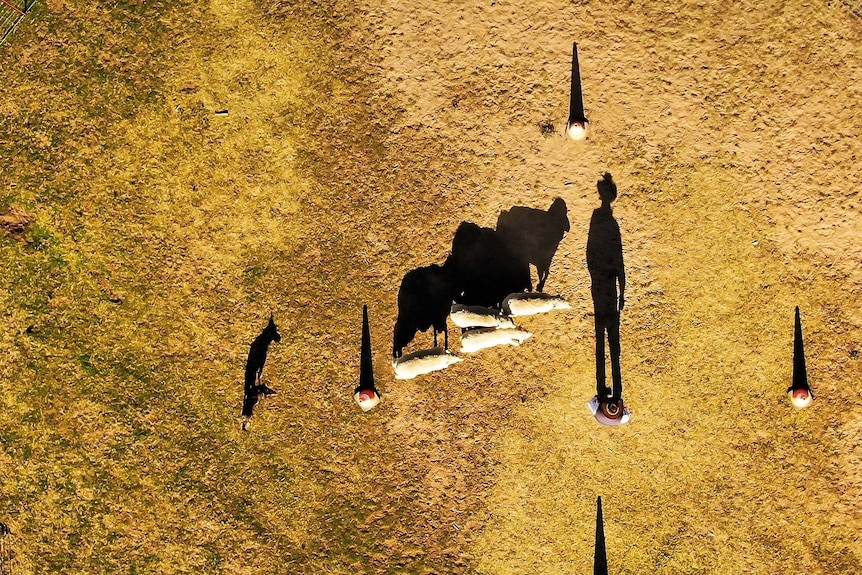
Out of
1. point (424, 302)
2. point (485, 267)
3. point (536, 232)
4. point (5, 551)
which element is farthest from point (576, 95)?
point (5, 551)

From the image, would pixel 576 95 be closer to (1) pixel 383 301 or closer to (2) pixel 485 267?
(2) pixel 485 267

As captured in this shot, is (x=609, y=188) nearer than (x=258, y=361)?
Yes

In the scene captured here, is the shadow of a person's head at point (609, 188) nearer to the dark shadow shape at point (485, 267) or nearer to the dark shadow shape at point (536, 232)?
the dark shadow shape at point (536, 232)

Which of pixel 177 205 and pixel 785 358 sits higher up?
pixel 177 205

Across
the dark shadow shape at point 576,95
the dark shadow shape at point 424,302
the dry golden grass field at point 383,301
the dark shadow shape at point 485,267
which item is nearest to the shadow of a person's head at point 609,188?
the dry golden grass field at point 383,301

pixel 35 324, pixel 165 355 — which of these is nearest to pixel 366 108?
pixel 165 355

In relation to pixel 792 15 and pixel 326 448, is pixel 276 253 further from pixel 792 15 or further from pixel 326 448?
pixel 792 15

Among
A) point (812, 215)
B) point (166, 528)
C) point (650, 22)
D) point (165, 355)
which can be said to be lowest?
point (166, 528)
